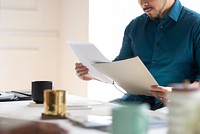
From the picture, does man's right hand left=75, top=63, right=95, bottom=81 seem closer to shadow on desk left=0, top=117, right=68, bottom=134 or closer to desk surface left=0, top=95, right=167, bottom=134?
desk surface left=0, top=95, right=167, bottom=134

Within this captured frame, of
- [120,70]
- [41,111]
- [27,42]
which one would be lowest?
[41,111]

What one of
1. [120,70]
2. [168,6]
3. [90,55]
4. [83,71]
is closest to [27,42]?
[83,71]

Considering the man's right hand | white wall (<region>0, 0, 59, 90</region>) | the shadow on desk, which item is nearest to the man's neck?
the man's right hand

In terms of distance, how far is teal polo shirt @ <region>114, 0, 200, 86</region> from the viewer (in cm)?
138

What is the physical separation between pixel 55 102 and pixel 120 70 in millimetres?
314

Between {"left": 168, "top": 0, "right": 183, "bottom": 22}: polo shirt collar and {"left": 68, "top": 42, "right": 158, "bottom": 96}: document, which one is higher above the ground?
{"left": 168, "top": 0, "right": 183, "bottom": 22}: polo shirt collar

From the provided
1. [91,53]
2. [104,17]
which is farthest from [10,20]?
[91,53]

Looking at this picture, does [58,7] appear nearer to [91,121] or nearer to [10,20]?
[10,20]

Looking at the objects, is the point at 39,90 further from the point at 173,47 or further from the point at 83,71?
the point at 173,47

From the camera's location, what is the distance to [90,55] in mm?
1204

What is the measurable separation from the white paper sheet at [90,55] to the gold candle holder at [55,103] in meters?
0.32

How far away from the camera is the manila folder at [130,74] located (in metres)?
1.01

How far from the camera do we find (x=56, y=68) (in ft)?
8.85

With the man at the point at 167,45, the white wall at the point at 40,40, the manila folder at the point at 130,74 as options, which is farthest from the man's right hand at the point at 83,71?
the white wall at the point at 40,40
